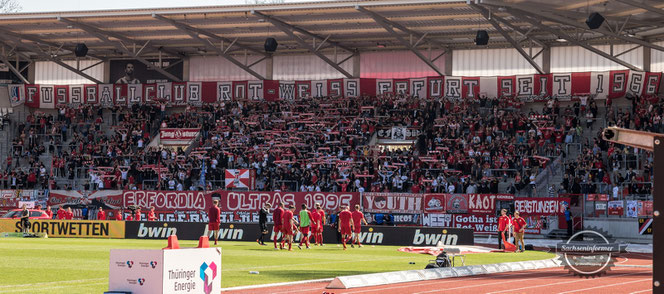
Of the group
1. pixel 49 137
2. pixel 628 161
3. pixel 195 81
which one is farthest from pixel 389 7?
pixel 49 137

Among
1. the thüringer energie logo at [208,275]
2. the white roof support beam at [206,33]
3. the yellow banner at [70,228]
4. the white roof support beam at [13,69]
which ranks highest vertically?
the white roof support beam at [206,33]

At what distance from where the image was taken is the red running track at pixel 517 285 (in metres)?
15.6

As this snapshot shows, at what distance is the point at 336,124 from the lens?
5041cm

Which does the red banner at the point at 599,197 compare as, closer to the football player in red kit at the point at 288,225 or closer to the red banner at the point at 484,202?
the red banner at the point at 484,202

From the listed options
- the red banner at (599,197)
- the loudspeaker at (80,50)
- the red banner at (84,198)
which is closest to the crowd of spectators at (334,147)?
the red banner at (599,197)

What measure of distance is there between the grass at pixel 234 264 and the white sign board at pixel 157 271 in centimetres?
653

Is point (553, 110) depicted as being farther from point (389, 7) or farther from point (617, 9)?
point (389, 7)

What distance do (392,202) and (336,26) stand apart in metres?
13.0

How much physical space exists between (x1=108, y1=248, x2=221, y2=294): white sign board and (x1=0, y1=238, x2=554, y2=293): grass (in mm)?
6529

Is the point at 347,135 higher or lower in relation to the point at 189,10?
lower

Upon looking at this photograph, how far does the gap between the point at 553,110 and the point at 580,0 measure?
8.87 meters

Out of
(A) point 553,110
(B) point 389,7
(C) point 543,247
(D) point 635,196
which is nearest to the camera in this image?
(C) point 543,247

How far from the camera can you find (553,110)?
4738 cm

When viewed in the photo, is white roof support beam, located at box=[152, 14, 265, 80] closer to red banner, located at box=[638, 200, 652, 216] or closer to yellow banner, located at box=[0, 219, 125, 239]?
yellow banner, located at box=[0, 219, 125, 239]
